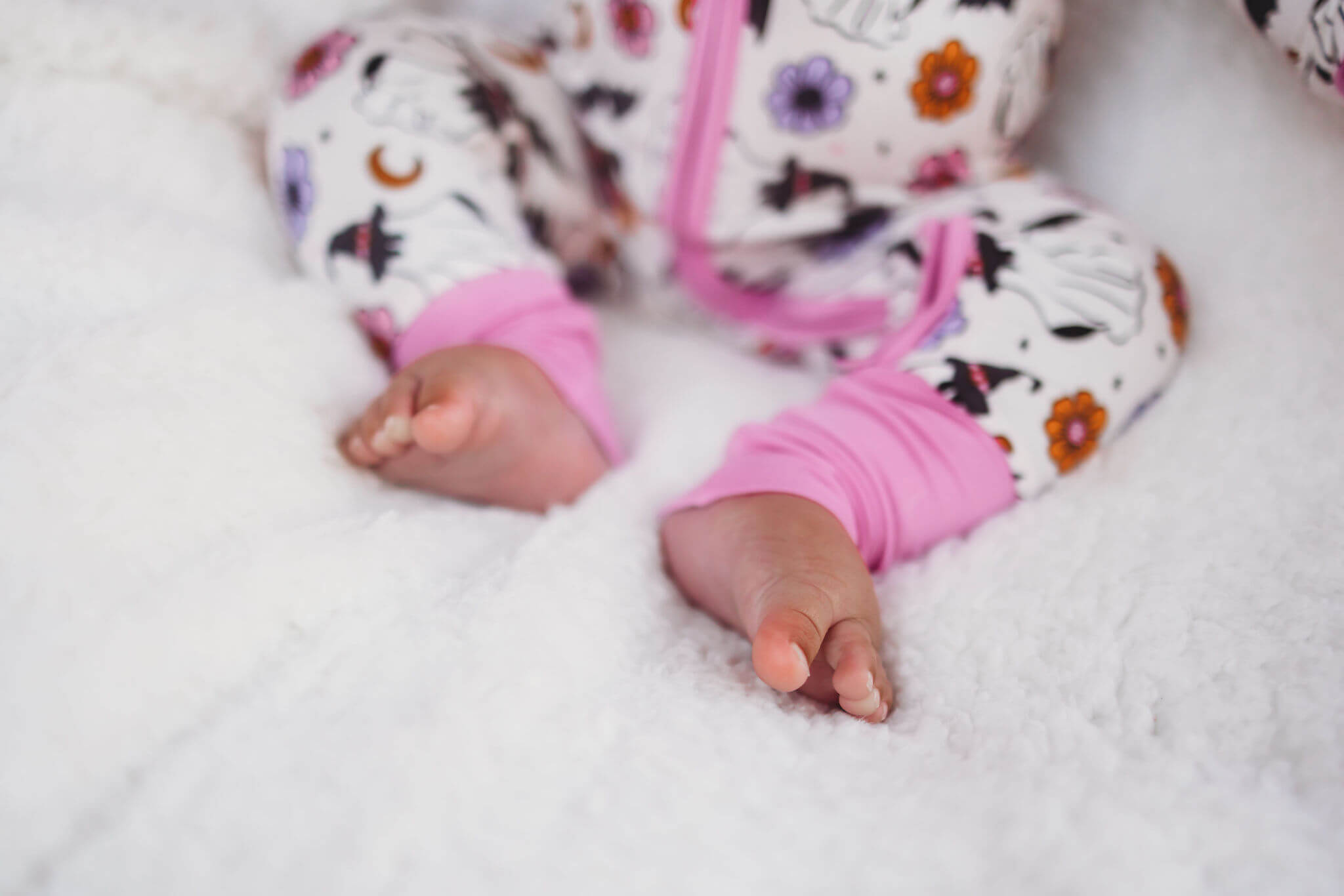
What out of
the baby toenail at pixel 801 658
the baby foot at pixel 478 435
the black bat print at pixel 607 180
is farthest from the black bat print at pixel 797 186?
the baby toenail at pixel 801 658

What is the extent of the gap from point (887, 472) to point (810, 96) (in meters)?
0.27

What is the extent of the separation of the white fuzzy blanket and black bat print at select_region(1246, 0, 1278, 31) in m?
0.07

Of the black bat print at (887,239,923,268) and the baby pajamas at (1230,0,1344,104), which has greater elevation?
the baby pajamas at (1230,0,1344,104)

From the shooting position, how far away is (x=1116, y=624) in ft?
1.28

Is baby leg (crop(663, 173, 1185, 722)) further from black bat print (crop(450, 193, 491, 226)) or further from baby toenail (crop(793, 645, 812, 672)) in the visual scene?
black bat print (crop(450, 193, 491, 226))

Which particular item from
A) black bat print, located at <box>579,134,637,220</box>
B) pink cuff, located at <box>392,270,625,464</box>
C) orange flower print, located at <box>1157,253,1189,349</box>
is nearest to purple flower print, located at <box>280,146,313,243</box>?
pink cuff, located at <box>392,270,625,464</box>

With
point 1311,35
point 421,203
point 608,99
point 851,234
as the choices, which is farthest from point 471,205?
point 1311,35

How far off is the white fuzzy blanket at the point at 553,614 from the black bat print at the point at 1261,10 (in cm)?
7

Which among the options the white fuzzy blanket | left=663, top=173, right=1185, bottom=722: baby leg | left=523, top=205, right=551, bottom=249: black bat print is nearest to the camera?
the white fuzzy blanket

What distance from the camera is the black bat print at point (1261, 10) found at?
50 cm

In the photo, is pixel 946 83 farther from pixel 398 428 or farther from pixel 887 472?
pixel 398 428

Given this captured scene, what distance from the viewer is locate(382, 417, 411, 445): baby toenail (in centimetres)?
46

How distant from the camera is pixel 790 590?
15.3 inches

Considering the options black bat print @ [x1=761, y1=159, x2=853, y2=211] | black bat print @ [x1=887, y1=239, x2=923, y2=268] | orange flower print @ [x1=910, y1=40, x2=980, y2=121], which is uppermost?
orange flower print @ [x1=910, y1=40, x2=980, y2=121]
